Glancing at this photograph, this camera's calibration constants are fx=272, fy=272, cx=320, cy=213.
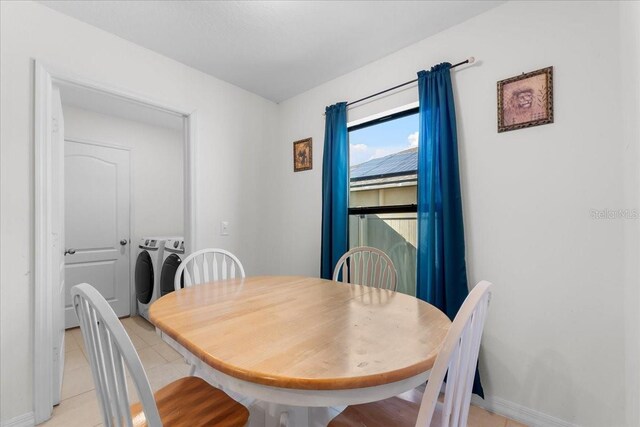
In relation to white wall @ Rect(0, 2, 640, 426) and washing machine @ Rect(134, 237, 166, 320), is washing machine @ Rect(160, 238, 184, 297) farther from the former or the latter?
white wall @ Rect(0, 2, 640, 426)

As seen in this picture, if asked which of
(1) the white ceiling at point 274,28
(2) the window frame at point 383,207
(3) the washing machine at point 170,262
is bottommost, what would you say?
(3) the washing machine at point 170,262

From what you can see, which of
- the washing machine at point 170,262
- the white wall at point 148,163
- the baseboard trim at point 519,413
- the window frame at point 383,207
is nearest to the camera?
the baseboard trim at point 519,413

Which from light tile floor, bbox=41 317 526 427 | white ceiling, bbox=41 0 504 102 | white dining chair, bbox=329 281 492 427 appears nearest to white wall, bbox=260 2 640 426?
light tile floor, bbox=41 317 526 427

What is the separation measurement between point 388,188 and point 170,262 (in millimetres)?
2316

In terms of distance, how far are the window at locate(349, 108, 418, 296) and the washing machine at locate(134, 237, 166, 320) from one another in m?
2.14

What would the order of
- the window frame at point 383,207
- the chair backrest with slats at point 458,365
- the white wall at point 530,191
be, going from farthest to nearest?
1. the window frame at point 383,207
2. the white wall at point 530,191
3. the chair backrest with slats at point 458,365

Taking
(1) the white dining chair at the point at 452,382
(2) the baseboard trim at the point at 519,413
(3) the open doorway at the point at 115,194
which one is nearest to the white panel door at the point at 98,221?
(3) the open doorway at the point at 115,194

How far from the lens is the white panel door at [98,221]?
3000mm

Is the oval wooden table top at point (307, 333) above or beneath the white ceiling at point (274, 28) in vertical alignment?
beneath

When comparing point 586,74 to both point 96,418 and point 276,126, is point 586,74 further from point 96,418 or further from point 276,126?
point 96,418

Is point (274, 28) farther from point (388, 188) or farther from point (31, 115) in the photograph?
point (31, 115)

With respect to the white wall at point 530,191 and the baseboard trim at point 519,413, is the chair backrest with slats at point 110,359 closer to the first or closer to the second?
the white wall at point 530,191

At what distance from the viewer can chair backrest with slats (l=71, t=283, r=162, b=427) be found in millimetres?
650

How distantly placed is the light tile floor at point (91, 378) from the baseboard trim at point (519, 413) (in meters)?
0.03
